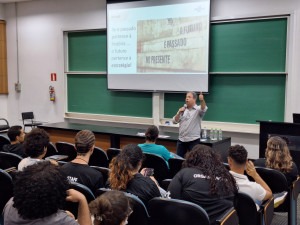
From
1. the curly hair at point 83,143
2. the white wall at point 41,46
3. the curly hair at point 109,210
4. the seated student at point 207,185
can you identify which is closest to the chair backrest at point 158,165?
the curly hair at point 83,143

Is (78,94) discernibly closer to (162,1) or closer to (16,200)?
(162,1)

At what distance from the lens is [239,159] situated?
2.58 meters

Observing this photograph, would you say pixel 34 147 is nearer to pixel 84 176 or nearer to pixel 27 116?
pixel 84 176

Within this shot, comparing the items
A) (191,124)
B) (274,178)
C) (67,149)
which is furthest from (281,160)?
(67,149)

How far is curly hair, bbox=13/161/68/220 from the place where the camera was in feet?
4.78

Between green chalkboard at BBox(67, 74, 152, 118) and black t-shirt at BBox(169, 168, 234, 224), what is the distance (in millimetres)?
4700

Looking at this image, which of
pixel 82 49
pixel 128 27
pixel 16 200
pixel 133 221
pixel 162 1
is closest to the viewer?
pixel 16 200

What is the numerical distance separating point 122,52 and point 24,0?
3277mm

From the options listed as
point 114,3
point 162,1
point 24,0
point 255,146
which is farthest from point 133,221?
point 24,0

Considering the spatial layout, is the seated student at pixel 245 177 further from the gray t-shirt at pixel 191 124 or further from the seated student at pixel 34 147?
the gray t-shirt at pixel 191 124

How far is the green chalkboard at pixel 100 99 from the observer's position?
7035mm

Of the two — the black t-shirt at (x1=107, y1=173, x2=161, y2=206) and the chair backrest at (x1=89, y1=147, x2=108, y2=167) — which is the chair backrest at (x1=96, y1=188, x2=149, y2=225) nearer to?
the black t-shirt at (x1=107, y1=173, x2=161, y2=206)

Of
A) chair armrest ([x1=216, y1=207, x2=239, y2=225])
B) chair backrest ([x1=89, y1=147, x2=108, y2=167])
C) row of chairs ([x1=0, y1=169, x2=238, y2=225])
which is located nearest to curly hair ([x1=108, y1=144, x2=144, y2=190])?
row of chairs ([x1=0, y1=169, x2=238, y2=225])

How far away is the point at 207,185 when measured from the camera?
7.14 ft
